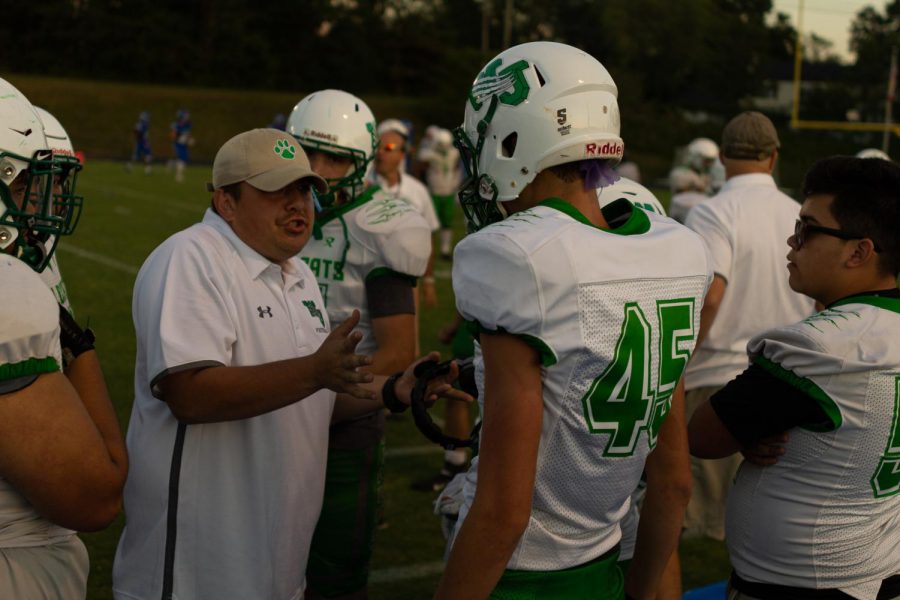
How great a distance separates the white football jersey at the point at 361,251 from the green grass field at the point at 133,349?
2.91ft

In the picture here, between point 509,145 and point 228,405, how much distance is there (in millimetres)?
913

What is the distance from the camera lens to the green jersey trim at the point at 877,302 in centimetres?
258

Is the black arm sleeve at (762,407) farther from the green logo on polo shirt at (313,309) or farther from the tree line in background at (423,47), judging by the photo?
the tree line in background at (423,47)

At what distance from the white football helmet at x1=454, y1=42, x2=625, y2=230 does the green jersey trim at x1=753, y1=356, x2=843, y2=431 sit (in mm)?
680

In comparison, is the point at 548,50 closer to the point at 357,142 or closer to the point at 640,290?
the point at 640,290

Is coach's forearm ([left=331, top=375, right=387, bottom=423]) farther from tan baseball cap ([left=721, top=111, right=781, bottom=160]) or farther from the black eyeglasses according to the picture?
tan baseball cap ([left=721, top=111, right=781, bottom=160])

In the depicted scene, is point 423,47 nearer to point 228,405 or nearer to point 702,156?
point 702,156

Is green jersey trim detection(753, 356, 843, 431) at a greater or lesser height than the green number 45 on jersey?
lesser

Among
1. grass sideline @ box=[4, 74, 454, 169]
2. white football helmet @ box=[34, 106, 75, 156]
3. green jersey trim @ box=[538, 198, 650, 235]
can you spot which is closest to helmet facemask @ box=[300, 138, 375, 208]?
white football helmet @ box=[34, 106, 75, 156]

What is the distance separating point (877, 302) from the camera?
8.51ft

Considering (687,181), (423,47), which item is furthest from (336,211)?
(423,47)

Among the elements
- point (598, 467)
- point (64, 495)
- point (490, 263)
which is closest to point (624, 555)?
point (598, 467)

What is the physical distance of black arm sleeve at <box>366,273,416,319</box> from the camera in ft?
12.8

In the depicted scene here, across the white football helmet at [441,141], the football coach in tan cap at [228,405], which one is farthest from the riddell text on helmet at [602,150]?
the white football helmet at [441,141]
